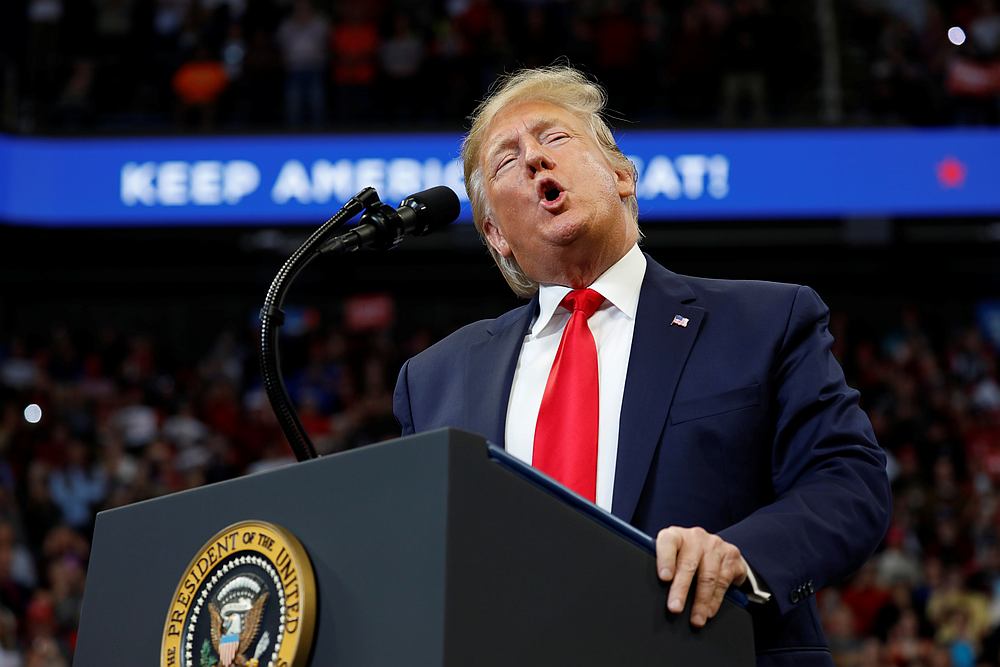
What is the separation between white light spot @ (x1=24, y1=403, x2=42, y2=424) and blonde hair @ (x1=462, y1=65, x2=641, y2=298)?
721 cm

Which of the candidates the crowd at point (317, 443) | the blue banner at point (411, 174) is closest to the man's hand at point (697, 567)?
the crowd at point (317, 443)

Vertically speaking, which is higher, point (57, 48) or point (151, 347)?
point (57, 48)

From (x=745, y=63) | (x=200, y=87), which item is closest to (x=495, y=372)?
(x=745, y=63)

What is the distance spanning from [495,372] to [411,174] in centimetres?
737

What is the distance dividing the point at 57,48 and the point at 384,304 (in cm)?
327

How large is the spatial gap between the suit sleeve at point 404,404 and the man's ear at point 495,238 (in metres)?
0.25

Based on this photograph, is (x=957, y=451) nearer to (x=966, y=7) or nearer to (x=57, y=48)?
(x=966, y=7)

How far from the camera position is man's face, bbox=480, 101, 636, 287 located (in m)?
1.69

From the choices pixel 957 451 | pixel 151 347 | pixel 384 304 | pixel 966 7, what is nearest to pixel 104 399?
pixel 151 347

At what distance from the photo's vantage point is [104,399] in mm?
8984

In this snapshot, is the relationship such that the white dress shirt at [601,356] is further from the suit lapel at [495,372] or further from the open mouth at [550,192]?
the open mouth at [550,192]

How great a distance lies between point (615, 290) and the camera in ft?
5.39

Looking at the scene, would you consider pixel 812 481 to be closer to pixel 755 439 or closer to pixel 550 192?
pixel 755 439

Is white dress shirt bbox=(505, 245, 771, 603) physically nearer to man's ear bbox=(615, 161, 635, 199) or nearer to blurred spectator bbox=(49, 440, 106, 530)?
man's ear bbox=(615, 161, 635, 199)
